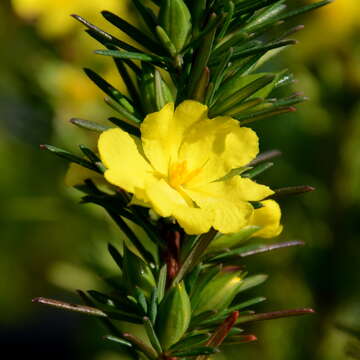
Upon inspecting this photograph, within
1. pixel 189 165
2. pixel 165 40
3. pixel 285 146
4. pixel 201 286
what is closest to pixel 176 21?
pixel 165 40

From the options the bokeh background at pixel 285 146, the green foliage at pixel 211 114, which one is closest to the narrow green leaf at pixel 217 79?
the green foliage at pixel 211 114

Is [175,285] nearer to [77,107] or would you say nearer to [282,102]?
[282,102]

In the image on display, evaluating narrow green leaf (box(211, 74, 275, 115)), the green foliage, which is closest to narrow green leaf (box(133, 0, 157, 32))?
the green foliage

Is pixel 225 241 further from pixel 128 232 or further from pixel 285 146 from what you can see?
pixel 285 146

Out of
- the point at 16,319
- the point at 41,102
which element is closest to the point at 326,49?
the point at 41,102

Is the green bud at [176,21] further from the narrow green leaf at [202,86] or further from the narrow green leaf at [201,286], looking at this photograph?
the narrow green leaf at [201,286]

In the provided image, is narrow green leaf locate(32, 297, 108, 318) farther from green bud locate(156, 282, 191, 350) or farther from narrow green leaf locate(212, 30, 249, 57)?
narrow green leaf locate(212, 30, 249, 57)
